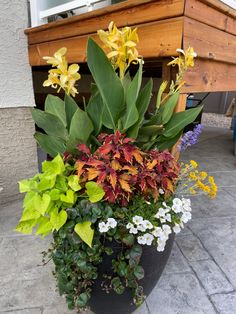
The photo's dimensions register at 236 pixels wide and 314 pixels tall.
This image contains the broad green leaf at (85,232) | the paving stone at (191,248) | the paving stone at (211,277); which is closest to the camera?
the broad green leaf at (85,232)

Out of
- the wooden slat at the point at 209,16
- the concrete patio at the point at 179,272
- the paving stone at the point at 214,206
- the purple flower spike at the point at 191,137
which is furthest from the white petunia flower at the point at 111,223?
the paving stone at the point at 214,206

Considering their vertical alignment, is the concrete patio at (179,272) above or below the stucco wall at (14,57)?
below

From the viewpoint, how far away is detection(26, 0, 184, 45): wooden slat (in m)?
1.31

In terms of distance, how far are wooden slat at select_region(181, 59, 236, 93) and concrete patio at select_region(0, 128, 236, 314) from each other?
1.02 metres

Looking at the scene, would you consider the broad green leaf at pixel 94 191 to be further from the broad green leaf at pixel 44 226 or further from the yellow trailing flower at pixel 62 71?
the yellow trailing flower at pixel 62 71

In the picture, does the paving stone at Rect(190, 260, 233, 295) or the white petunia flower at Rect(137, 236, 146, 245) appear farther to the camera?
the paving stone at Rect(190, 260, 233, 295)

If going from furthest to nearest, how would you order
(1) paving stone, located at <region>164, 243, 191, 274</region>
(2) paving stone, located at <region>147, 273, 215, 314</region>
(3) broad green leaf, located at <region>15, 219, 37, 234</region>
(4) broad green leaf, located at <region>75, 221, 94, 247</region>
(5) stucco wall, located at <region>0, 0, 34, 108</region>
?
(5) stucco wall, located at <region>0, 0, 34, 108</region>, (1) paving stone, located at <region>164, 243, 191, 274</region>, (2) paving stone, located at <region>147, 273, 215, 314</region>, (3) broad green leaf, located at <region>15, 219, 37, 234</region>, (4) broad green leaf, located at <region>75, 221, 94, 247</region>

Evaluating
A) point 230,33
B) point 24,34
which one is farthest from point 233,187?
point 24,34

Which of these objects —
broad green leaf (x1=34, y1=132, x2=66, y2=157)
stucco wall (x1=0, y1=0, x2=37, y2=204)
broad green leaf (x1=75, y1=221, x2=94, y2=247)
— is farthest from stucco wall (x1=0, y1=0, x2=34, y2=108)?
broad green leaf (x1=75, y1=221, x2=94, y2=247)

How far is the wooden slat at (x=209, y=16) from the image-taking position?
1268 mm

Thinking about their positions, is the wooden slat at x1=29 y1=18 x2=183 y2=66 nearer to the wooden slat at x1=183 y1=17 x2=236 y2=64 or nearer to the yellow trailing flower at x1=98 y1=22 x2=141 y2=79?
the wooden slat at x1=183 y1=17 x2=236 y2=64

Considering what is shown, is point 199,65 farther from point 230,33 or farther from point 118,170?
point 118,170

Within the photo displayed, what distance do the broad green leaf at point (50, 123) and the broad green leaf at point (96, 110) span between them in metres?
0.14

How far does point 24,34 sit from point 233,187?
2.46 meters
